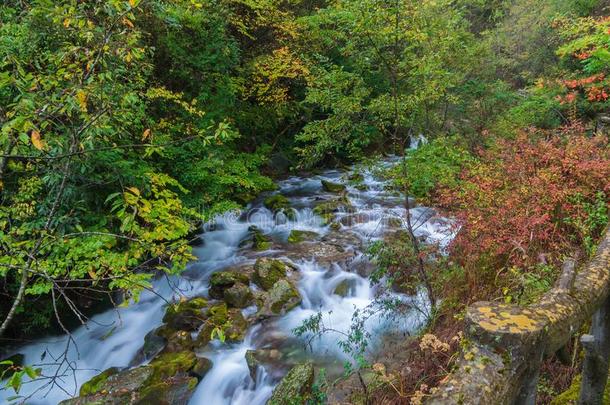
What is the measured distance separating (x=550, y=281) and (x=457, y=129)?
9.82 m

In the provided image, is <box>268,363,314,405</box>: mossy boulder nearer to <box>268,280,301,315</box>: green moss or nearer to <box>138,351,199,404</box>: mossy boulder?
<box>138,351,199,404</box>: mossy boulder

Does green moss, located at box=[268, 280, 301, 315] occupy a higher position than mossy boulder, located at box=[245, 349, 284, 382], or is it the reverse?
green moss, located at box=[268, 280, 301, 315]

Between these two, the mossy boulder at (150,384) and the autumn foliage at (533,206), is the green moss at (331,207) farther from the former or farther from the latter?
the mossy boulder at (150,384)

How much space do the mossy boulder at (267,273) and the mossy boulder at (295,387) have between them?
2699 millimetres

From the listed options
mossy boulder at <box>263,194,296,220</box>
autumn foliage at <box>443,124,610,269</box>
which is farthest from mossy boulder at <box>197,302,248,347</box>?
mossy boulder at <box>263,194,296,220</box>

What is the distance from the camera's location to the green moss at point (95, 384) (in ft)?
17.4

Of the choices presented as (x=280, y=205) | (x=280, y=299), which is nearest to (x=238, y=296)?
(x=280, y=299)

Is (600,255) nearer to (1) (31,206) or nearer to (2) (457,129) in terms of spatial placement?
(1) (31,206)

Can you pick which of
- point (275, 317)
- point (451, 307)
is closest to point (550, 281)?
point (451, 307)

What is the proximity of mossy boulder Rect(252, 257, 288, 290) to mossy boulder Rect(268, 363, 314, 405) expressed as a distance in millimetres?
2699

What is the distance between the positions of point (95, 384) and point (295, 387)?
10.6ft

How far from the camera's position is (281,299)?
7.07 metres

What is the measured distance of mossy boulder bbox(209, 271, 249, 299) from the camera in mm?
7504

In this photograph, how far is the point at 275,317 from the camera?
22.3 ft
